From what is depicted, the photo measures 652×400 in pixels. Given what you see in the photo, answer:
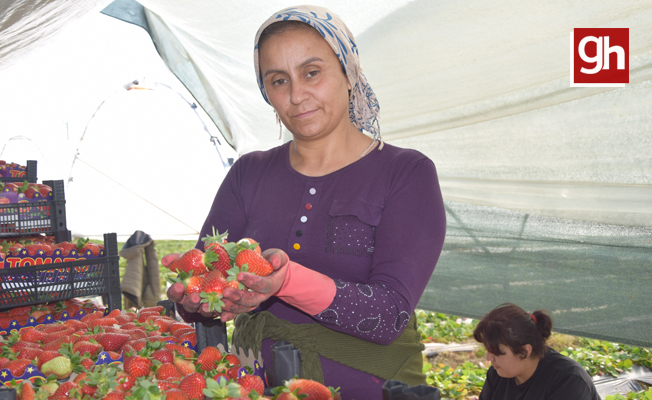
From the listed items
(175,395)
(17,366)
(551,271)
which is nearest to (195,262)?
(175,395)

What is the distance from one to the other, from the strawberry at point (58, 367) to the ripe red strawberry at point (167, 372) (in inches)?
11.2

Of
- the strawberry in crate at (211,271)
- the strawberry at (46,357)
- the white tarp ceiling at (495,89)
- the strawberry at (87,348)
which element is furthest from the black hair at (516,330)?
the strawberry at (46,357)

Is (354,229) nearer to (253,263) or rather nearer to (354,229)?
(354,229)

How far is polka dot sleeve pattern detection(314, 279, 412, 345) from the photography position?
1.17m

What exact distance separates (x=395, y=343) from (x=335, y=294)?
0.31 m

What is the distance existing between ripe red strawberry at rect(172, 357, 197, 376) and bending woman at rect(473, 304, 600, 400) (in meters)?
1.82

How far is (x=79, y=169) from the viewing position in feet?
22.4

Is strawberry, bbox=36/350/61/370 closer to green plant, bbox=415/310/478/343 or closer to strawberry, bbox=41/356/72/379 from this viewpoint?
strawberry, bbox=41/356/72/379

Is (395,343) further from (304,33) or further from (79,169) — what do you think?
(79,169)

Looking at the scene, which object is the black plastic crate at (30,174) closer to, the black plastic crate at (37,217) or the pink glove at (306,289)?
the black plastic crate at (37,217)

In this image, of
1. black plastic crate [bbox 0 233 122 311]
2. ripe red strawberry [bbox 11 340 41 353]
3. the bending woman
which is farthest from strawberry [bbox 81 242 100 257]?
the bending woman

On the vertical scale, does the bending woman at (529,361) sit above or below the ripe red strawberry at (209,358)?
below

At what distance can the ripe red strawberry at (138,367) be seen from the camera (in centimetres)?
120

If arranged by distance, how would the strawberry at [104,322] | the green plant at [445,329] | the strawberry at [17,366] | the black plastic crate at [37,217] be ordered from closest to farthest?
the strawberry at [17,366]
the strawberry at [104,322]
the black plastic crate at [37,217]
the green plant at [445,329]
